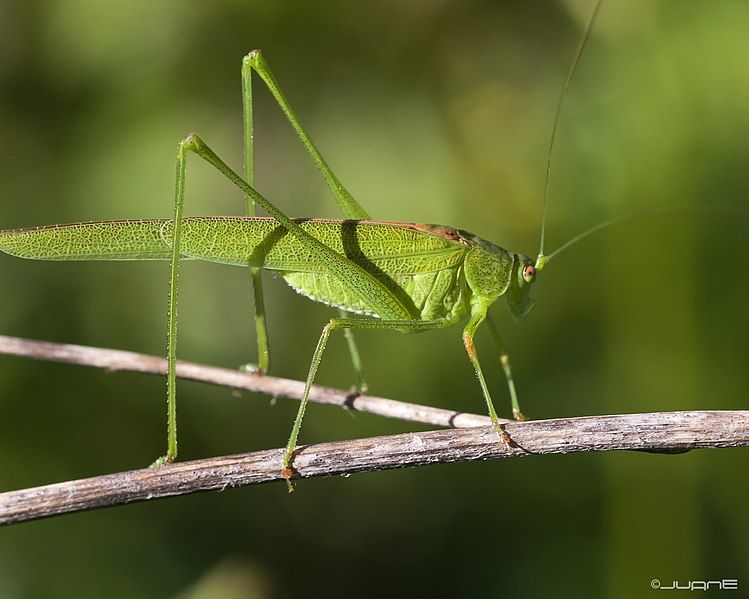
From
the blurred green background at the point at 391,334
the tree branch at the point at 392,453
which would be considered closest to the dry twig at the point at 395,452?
the tree branch at the point at 392,453

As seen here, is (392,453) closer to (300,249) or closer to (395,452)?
(395,452)

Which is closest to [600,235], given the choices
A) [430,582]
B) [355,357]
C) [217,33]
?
[355,357]

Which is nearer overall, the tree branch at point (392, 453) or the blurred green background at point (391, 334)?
the tree branch at point (392, 453)

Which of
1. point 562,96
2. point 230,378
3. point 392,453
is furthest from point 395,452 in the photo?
point 562,96

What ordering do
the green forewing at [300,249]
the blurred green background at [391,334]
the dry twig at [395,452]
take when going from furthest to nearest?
the blurred green background at [391,334], the green forewing at [300,249], the dry twig at [395,452]

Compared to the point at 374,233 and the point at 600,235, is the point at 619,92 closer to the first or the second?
the point at 600,235

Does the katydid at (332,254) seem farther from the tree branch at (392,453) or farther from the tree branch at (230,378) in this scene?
the tree branch at (392,453)
